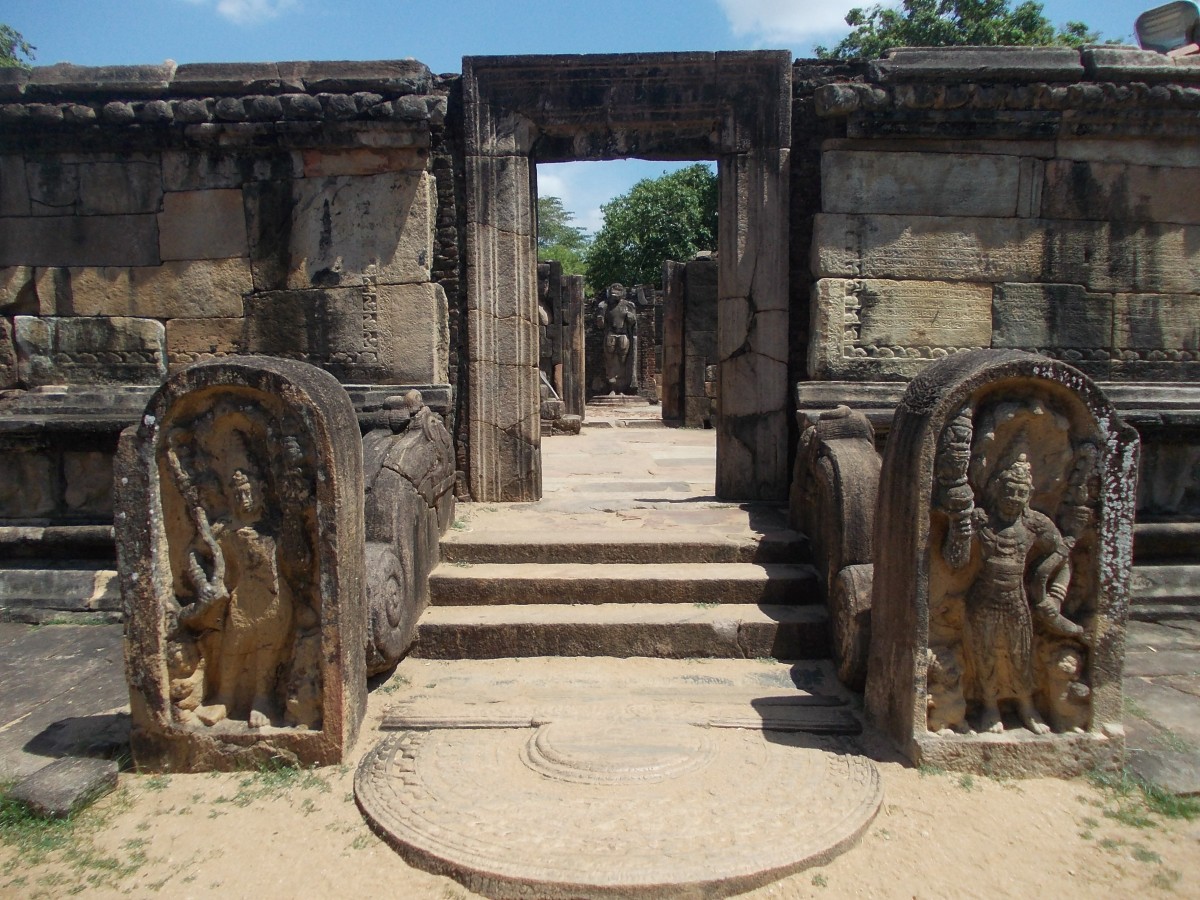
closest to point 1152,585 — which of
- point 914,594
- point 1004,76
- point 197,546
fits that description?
point 914,594

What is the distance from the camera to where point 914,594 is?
115 inches

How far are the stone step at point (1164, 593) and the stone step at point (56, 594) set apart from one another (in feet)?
18.7

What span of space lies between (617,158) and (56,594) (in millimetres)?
4410

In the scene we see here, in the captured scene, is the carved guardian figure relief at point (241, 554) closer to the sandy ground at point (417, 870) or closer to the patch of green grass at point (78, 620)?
the sandy ground at point (417, 870)

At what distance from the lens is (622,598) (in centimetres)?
417

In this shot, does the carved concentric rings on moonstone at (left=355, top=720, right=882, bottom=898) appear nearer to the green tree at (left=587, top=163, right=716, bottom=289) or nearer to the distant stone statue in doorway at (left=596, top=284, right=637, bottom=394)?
the distant stone statue in doorway at (left=596, top=284, right=637, bottom=394)

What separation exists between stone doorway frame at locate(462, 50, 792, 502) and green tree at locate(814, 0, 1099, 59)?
16956 mm

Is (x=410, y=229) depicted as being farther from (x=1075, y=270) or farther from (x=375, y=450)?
(x=1075, y=270)

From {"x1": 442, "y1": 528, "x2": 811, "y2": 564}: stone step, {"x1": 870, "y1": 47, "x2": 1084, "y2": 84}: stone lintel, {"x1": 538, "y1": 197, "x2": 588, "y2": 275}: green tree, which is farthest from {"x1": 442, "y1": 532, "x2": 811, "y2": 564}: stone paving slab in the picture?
{"x1": 538, "y1": 197, "x2": 588, "y2": 275}: green tree

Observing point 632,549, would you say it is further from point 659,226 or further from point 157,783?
point 659,226

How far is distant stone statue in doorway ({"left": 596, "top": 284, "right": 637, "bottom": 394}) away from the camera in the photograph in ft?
64.9

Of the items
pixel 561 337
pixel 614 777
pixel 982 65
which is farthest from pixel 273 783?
pixel 561 337

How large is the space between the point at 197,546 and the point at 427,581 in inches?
53.8

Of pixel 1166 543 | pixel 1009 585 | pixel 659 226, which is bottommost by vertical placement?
pixel 1166 543
